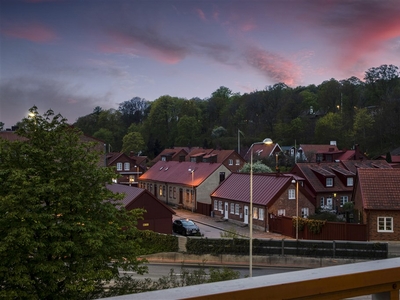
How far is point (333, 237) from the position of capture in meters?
33.3

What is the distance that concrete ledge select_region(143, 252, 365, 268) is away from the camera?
2811 cm

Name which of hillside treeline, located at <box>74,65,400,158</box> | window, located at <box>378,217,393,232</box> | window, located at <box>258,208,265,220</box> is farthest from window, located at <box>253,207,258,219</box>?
hillside treeline, located at <box>74,65,400,158</box>

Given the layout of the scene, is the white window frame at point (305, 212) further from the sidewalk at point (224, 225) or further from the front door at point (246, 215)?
the front door at point (246, 215)

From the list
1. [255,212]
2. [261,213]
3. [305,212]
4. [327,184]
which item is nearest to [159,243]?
[261,213]

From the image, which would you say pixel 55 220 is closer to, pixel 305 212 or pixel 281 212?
pixel 281 212

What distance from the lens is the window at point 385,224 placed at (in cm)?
3294

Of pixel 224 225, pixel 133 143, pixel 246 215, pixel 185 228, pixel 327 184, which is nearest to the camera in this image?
pixel 185 228

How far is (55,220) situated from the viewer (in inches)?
580

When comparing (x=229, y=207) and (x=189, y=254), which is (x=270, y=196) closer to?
(x=229, y=207)

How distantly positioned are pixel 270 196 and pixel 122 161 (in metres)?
37.1

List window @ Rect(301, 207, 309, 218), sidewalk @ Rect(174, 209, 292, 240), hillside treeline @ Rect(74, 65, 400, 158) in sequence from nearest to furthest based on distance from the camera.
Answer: sidewalk @ Rect(174, 209, 292, 240) → window @ Rect(301, 207, 309, 218) → hillside treeline @ Rect(74, 65, 400, 158)

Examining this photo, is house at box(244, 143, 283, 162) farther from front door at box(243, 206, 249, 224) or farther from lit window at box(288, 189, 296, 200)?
lit window at box(288, 189, 296, 200)

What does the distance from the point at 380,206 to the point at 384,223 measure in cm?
135

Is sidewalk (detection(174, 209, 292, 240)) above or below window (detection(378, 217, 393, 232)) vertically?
below
